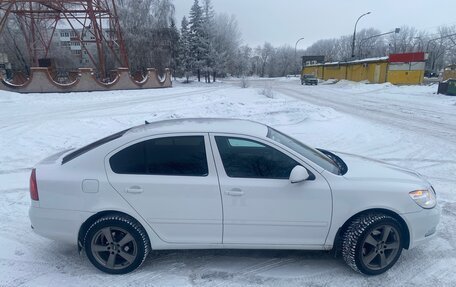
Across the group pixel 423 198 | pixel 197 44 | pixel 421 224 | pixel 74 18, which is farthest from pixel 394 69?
pixel 421 224

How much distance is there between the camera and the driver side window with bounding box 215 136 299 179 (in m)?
3.18

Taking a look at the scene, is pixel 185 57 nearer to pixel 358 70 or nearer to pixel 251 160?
pixel 358 70

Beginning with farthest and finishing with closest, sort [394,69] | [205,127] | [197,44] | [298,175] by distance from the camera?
[197,44] < [394,69] < [205,127] < [298,175]

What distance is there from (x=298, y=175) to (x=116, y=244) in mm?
2026

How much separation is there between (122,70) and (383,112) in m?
21.2

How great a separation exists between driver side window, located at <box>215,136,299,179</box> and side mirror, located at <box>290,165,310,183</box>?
0.34 feet

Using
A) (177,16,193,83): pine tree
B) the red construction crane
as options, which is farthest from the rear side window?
(177,16,193,83): pine tree

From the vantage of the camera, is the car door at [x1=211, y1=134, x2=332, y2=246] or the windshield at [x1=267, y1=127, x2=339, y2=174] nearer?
the car door at [x1=211, y1=134, x2=332, y2=246]

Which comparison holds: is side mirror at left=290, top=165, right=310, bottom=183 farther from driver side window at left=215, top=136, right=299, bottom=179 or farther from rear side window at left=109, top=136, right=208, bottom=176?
rear side window at left=109, top=136, right=208, bottom=176

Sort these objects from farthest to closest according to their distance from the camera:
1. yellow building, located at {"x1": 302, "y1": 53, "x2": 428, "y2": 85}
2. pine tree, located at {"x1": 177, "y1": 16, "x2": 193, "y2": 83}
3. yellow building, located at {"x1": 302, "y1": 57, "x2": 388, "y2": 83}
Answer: pine tree, located at {"x1": 177, "y1": 16, "x2": 193, "y2": 83}
yellow building, located at {"x1": 302, "y1": 57, "x2": 388, "y2": 83}
yellow building, located at {"x1": 302, "y1": 53, "x2": 428, "y2": 85}

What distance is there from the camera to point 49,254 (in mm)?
3646

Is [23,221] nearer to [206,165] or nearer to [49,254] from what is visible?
[49,254]

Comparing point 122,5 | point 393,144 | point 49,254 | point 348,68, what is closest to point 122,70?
point 122,5

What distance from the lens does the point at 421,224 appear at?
3229 millimetres
